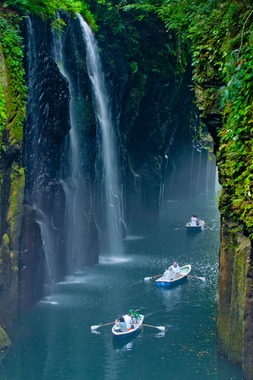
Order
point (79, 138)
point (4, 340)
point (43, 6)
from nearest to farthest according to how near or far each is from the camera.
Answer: point (4, 340) < point (43, 6) < point (79, 138)

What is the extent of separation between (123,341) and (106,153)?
64.5ft

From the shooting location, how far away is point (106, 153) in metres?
42.3

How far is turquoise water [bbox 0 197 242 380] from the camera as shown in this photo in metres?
21.6

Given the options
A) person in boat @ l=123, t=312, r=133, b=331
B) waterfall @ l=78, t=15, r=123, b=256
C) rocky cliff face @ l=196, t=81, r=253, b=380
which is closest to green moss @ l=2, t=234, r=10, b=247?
person in boat @ l=123, t=312, r=133, b=331

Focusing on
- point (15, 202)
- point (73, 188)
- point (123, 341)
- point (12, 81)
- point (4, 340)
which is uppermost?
point (12, 81)

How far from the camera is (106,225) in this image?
142ft

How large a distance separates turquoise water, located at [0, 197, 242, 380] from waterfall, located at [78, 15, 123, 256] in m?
3.41

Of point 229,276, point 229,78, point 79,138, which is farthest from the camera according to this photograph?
point 79,138

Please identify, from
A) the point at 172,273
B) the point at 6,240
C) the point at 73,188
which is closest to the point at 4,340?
the point at 6,240

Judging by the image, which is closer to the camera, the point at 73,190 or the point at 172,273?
the point at 172,273

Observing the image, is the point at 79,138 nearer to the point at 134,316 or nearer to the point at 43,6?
the point at 43,6

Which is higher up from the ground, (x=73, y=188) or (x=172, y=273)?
(x=73, y=188)

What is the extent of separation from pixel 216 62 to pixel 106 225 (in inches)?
940

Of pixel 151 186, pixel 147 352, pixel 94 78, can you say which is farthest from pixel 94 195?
pixel 147 352
